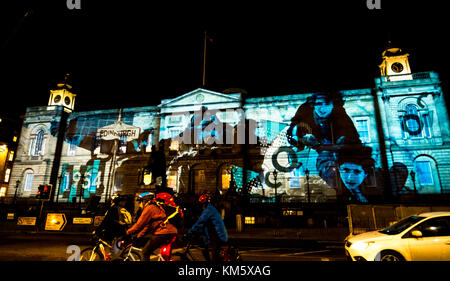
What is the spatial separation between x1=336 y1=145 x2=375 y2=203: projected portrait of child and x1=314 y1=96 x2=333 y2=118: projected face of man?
495 centimetres

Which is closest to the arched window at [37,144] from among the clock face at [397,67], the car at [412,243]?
the car at [412,243]

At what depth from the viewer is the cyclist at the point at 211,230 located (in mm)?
5133

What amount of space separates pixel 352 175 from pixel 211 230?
27552 millimetres

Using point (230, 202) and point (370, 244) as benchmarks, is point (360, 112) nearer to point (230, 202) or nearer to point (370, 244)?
point (230, 202)

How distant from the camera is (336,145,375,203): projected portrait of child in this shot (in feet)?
90.8

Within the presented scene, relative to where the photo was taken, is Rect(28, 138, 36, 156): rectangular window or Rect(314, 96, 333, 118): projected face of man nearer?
Rect(314, 96, 333, 118): projected face of man

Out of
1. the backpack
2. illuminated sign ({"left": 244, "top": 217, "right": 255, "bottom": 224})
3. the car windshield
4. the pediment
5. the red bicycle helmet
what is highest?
the pediment

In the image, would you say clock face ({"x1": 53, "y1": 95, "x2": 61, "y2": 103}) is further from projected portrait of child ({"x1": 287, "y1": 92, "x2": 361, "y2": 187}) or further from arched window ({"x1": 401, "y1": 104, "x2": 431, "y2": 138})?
arched window ({"x1": 401, "y1": 104, "x2": 431, "y2": 138})

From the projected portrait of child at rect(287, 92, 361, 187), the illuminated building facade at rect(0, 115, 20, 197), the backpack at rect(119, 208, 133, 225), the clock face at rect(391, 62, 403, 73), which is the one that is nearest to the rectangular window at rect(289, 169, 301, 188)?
the projected portrait of child at rect(287, 92, 361, 187)

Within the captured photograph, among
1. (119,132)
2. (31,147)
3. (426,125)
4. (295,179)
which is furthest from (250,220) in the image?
(31,147)

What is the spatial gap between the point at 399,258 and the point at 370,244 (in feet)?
2.38
